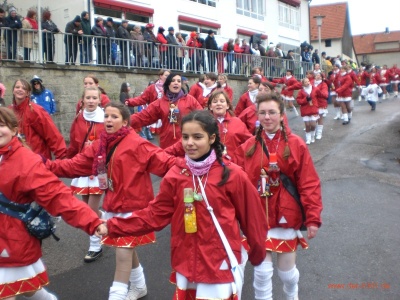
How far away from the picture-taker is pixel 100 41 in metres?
15.2

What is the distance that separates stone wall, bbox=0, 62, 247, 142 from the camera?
503 inches

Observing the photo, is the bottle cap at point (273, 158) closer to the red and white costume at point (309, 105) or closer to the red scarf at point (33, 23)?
the red and white costume at point (309, 105)

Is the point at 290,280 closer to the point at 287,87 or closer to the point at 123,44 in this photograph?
the point at 123,44

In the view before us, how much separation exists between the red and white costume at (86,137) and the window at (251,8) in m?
23.8

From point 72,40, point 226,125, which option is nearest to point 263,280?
point 226,125

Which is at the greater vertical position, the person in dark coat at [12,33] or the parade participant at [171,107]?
the person in dark coat at [12,33]

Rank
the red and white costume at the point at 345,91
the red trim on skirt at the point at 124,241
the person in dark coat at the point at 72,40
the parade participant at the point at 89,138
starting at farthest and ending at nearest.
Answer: the red and white costume at the point at 345,91 → the person in dark coat at the point at 72,40 → the parade participant at the point at 89,138 → the red trim on skirt at the point at 124,241

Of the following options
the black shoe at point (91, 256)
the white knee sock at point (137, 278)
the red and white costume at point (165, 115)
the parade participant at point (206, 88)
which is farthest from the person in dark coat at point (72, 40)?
the white knee sock at point (137, 278)

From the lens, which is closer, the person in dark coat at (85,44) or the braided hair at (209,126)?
the braided hair at (209,126)

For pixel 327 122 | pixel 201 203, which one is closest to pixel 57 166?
pixel 201 203

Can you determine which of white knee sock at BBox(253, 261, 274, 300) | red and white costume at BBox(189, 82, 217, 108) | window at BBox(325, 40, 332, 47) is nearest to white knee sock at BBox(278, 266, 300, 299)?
white knee sock at BBox(253, 261, 274, 300)

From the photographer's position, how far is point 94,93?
6008mm

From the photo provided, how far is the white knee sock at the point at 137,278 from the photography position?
15.5 feet

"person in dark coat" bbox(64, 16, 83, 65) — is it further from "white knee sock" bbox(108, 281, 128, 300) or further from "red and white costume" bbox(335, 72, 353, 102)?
"white knee sock" bbox(108, 281, 128, 300)
